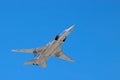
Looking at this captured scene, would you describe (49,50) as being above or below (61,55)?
below

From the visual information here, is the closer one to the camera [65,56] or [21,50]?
[21,50]

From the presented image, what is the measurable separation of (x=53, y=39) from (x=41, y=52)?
737 cm

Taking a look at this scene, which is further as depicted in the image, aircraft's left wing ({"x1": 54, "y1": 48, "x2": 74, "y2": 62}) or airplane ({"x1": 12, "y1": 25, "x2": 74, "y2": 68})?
aircraft's left wing ({"x1": 54, "y1": 48, "x2": 74, "y2": 62})

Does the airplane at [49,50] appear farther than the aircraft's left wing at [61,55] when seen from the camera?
No

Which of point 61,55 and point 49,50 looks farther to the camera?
point 61,55

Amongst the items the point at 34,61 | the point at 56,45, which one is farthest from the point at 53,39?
the point at 34,61

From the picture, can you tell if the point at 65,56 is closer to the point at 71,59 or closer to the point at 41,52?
the point at 71,59

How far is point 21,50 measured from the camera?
6688 inches

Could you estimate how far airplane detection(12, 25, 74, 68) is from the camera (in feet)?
533

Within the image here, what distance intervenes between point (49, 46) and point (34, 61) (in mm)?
11061

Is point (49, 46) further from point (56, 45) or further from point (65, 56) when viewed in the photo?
point (65, 56)

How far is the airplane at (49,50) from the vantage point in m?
162

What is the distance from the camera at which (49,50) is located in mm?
164000

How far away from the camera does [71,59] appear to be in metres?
182
